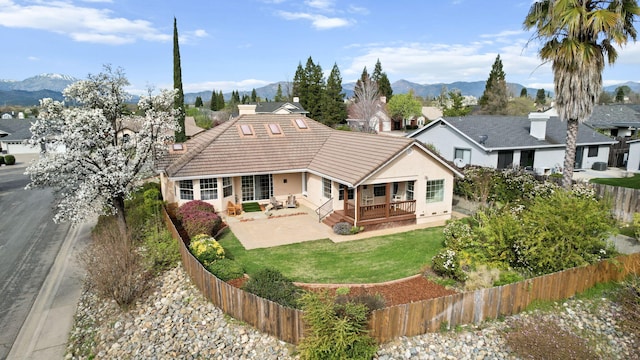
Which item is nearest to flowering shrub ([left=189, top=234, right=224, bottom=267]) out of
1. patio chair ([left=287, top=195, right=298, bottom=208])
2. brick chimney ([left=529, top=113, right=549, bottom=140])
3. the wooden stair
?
the wooden stair

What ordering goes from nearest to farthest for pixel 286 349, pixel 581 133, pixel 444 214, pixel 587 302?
pixel 286 349 → pixel 587 302 → pixel 444 214 → pixel 581 133

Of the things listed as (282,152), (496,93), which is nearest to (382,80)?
(496,93)

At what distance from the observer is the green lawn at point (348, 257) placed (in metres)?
13.9

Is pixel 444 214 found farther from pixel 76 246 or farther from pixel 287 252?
pixel 76 246

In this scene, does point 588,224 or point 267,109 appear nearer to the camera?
point 588,224

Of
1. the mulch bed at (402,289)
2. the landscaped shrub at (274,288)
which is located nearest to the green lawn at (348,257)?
the mulch bed at (402,289)

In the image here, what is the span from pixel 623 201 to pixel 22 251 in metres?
30.2

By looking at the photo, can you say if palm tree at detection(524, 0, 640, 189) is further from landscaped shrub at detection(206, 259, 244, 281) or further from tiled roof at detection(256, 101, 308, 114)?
tiled roof at detection(256, 101, 308, 114)

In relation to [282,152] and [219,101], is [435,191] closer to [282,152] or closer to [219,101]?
[282,152]

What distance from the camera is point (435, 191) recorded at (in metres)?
20.8

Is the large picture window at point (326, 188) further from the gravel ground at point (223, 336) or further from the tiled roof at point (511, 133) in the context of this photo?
the tiled roof at point (511, 133)

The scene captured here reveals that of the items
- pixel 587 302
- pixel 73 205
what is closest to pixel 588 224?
pixel 587 302

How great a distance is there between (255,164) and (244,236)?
206 inches

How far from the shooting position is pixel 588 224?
12914mm
